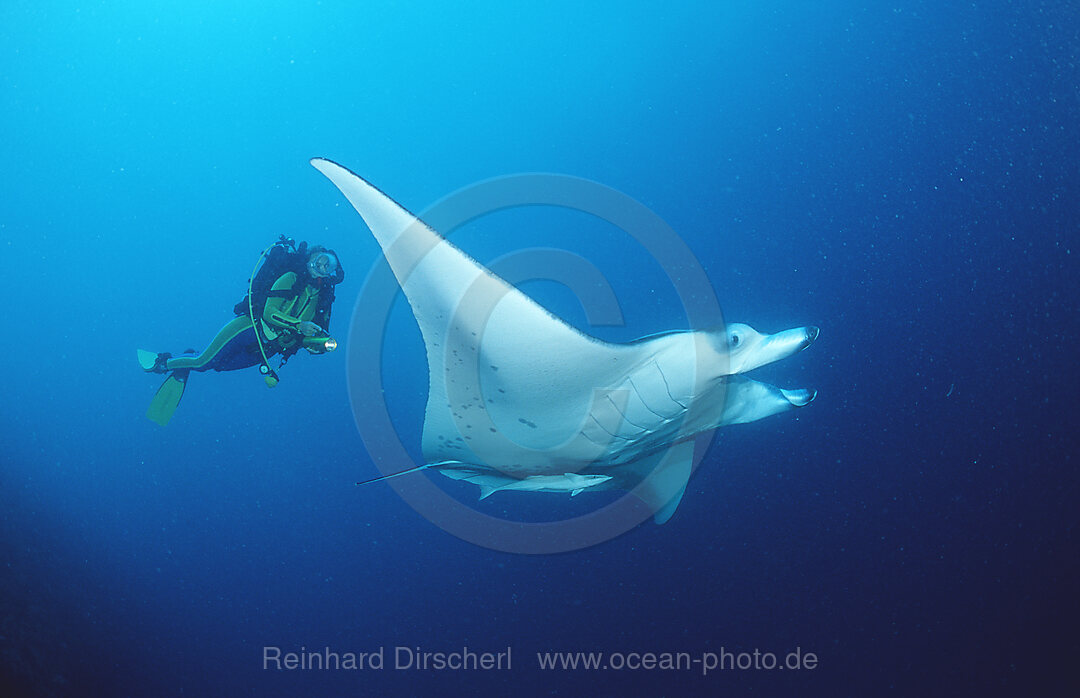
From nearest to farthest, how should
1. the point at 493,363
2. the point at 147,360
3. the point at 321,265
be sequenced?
the point at 493,363, the point at 321,265, the point at 147,360

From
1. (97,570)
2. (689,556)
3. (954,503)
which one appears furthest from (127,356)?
(954,503)

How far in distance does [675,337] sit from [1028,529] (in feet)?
29.0

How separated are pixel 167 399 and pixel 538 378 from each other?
14.1 ft

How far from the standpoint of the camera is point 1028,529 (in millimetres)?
6965

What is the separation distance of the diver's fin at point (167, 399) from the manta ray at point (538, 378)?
10.8ft

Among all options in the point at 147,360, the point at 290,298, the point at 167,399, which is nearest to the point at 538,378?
the point at 290,298

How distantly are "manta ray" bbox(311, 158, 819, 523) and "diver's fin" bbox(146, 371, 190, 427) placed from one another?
3.29m

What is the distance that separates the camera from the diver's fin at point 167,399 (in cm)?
438

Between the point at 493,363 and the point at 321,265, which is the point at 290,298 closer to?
the point at 321,265

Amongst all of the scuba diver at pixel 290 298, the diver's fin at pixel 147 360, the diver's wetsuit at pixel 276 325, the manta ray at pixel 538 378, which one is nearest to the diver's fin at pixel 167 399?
the diver's fin at pixel 147 360

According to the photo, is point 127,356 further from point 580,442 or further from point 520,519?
point 580,442

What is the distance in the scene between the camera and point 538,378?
6.52 feet

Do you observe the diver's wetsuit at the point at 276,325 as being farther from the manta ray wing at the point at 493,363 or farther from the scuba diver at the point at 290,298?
the manta ray wing at the point at 493,363

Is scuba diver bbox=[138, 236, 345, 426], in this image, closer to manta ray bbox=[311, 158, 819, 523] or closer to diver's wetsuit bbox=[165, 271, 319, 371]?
diver's wetsuit bbox=[165, 271, 319, 371]
